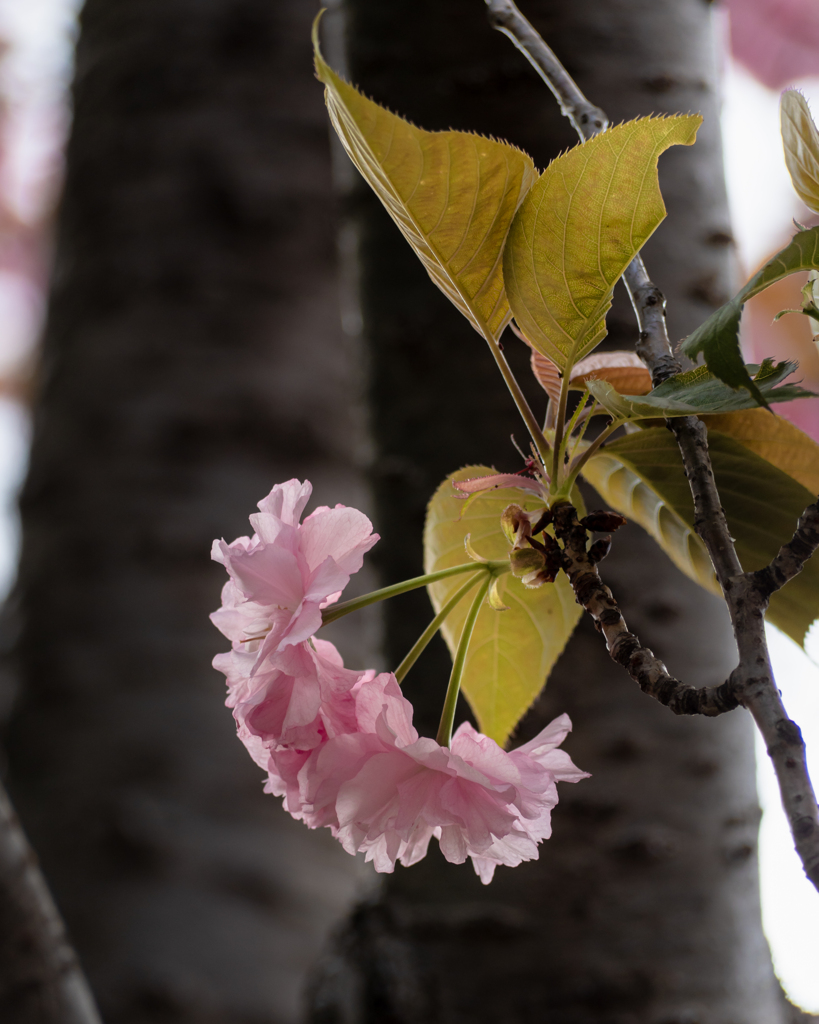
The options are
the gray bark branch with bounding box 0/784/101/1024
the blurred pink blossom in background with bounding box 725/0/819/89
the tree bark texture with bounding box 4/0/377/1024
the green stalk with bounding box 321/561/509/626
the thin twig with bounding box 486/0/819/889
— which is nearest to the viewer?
the thin twig with bounding box 486/0/819/889

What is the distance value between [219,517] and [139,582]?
→ 0.16 meters

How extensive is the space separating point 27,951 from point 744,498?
1.67 feet

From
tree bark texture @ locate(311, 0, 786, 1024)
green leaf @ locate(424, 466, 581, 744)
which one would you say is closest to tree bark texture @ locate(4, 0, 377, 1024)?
tree bark texture @ locate(311, 0, 786, 1024)

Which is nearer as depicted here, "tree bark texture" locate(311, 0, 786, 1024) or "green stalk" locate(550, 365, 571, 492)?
"green stalk" locate(550, 365, 571, 492)

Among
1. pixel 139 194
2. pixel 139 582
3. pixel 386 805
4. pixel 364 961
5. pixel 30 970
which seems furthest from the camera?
pixel 139 194

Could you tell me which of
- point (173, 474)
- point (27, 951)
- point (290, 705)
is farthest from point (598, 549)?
point (173, 474)

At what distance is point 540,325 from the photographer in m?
0.27

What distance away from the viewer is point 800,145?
0.23m

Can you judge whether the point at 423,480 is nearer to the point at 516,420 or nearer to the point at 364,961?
the point at 516,420

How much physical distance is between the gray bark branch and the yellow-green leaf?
1.75 feet

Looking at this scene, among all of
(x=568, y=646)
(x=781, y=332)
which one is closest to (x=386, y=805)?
(x=568, y=646)

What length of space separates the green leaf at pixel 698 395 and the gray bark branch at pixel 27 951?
47 centimetres

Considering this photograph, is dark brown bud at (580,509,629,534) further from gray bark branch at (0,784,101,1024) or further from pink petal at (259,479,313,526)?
gray bark branch at (0,784,101,1024)

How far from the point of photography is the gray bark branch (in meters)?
0.51
